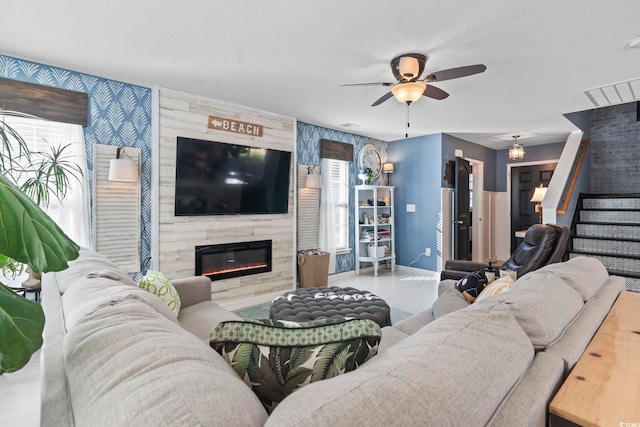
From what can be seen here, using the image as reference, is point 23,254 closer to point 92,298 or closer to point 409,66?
point 92,298

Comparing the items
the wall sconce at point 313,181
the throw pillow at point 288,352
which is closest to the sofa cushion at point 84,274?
the throw pillow at point 288,352

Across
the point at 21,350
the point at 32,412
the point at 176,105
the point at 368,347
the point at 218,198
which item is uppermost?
the point at 176,105

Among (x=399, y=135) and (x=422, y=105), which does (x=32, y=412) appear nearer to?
(x=422, y=105)

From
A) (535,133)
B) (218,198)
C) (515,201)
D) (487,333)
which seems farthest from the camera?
(515,201)

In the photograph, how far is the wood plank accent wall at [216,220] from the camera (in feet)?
11.3

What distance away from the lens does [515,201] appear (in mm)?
7082

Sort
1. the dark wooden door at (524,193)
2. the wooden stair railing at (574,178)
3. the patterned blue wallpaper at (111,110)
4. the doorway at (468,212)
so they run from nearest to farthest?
the patterned blue wallpaper at (111,110), the wooden stair railing at (574,178), the doorway at (468,212), the dark wooden door at (524,193)

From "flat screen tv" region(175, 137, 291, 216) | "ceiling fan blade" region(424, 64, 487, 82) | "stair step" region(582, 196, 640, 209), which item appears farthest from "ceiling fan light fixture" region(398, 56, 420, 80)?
"stair step" region(582, 196, 640, 209)

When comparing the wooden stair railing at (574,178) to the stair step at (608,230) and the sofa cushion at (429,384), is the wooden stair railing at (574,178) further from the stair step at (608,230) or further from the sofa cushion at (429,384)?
the sofa cushion at (429,384)

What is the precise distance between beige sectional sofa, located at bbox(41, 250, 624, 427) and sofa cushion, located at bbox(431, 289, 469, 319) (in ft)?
2.39

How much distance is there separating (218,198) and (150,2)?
215cm

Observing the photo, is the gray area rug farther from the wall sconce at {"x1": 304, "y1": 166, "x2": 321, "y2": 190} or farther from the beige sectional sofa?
the beige sectional sofa

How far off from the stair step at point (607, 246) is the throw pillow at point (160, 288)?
4.99 meters

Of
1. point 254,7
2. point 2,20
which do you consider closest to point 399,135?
point 254,7
